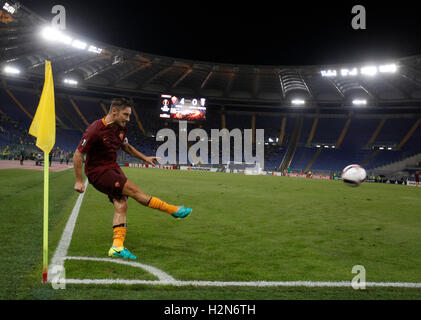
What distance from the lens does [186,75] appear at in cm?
5544

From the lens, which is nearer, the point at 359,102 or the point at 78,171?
the point at 78,171

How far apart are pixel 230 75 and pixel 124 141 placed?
52.8 meters

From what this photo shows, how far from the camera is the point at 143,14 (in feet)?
125

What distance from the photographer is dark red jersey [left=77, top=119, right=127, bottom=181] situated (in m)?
4.66

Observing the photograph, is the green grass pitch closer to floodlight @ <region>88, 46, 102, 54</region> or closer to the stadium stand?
floodlight @ <region>88, 46, 102, 54</region>

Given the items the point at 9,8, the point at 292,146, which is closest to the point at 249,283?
the point at 9,8

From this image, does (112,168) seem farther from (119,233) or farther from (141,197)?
(119,233)

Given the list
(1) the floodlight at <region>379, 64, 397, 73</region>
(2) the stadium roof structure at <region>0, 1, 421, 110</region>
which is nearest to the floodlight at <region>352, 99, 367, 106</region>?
(2) the stadium roof structure at <region>0, 1, 421, 110</region>

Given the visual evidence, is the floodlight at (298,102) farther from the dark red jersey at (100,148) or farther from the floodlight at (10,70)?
the dark red jersey at (100,148)

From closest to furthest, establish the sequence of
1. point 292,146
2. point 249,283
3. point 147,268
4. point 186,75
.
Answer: point 249,283
point 147,268
point 186,75
point 292,146

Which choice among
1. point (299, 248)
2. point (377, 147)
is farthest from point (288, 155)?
point (299, 248)

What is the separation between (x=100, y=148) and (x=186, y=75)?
5267 centimetres

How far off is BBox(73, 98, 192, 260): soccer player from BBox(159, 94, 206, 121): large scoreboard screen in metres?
44.8
